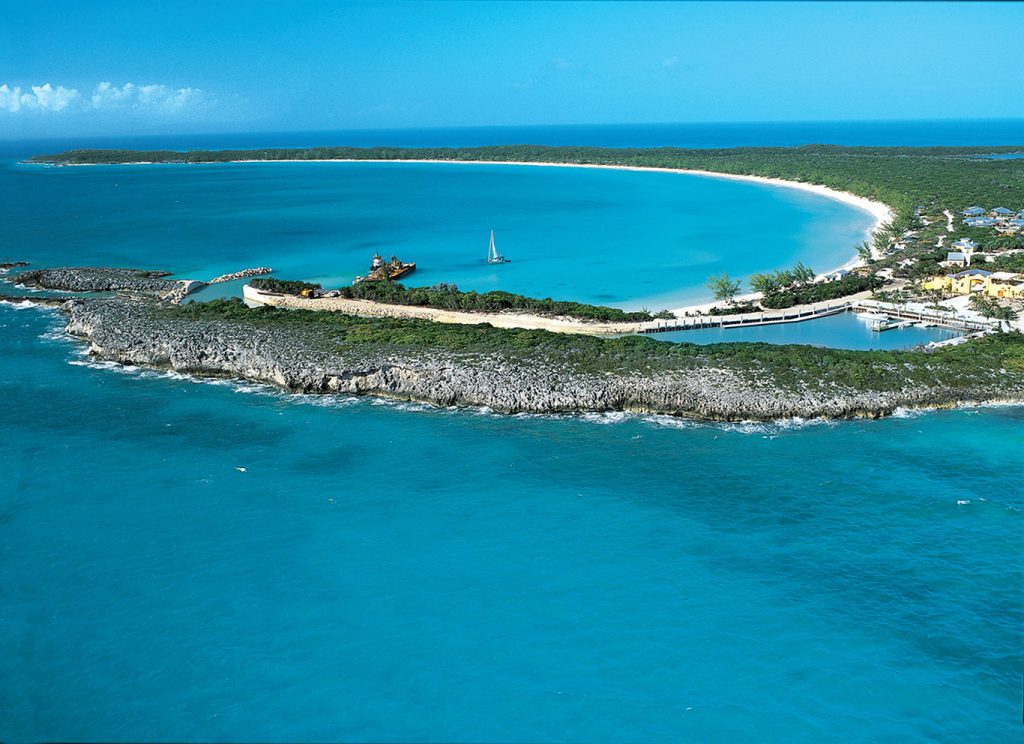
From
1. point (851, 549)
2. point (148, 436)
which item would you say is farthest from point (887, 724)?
point (148, 436)

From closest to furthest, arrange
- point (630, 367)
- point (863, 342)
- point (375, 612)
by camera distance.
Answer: point (375, 612) < point (630, 367) < point (863, 342)

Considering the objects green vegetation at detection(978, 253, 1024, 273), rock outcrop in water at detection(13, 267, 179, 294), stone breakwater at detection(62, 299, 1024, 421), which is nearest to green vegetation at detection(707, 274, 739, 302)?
stone breakwater at detection(62, 299, 1024, 421)

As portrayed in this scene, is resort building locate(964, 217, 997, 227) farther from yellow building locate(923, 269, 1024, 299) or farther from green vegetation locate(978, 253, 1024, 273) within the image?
yellow building locate(923, 269, 1024, 299)

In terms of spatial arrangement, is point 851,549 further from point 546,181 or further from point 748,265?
point 546,181

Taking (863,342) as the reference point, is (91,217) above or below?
above

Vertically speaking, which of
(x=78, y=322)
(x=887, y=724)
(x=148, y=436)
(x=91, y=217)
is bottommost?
(x=887, y=724)

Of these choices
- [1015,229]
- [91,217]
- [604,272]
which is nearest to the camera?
[604,272]

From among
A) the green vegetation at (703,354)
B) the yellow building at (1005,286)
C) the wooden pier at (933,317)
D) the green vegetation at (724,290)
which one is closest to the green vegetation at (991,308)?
the wooden pier at (933,317)

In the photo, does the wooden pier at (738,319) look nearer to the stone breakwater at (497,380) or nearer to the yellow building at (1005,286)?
the yellow building at (1005,286)
